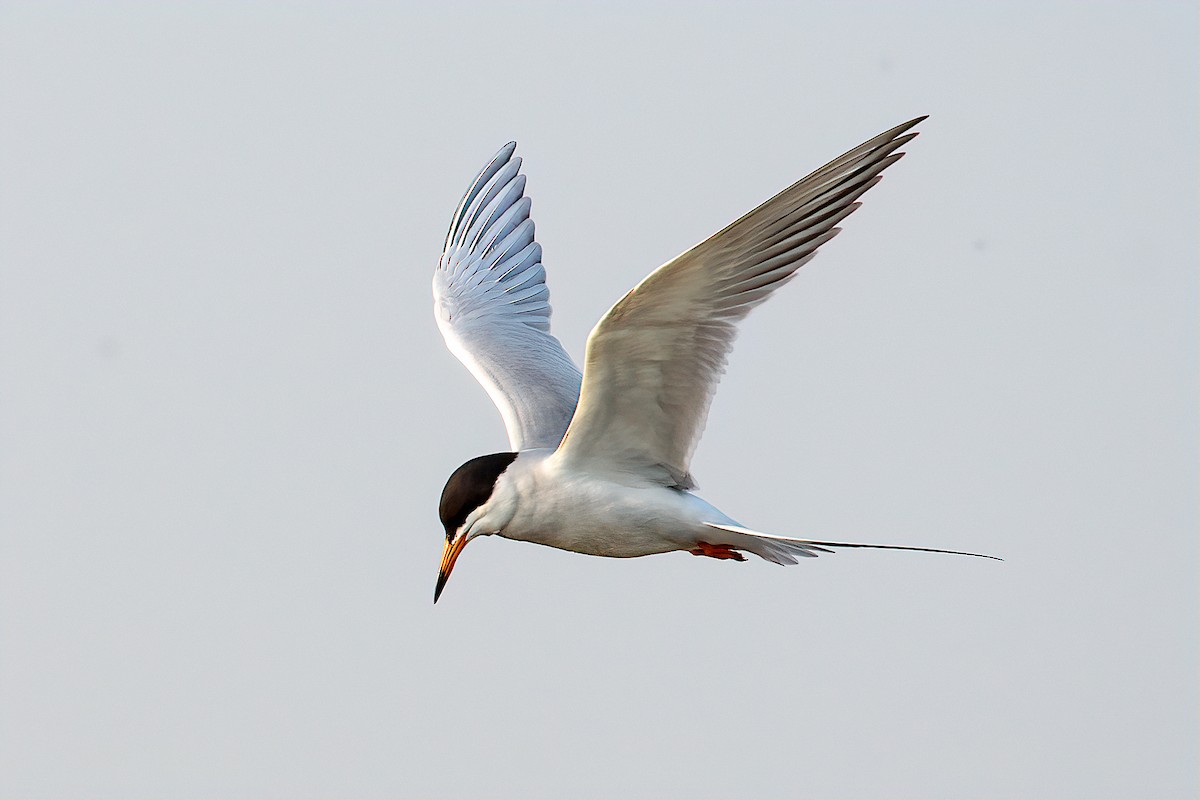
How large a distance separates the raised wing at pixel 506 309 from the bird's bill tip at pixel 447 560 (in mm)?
923

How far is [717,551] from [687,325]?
1563 millimetres

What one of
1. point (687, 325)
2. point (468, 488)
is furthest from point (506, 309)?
point (687, 325)

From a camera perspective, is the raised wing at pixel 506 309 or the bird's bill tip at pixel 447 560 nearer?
the bird's bill tip at pixel 447 560

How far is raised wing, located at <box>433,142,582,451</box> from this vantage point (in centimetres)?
955

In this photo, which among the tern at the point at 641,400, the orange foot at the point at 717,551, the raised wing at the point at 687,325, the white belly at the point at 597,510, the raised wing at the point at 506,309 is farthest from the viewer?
the raised wing at the point at 506,309

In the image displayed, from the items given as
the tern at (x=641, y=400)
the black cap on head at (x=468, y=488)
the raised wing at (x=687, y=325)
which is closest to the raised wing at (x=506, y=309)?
the tern at (x=641, y=400)

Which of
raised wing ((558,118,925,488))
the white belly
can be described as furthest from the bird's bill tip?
raised wing ((558,118,925,488))

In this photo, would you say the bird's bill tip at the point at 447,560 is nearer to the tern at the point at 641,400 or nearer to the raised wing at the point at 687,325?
the tern at the point at 641,400

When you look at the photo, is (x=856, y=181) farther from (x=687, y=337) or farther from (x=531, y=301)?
(x=531, y=301)

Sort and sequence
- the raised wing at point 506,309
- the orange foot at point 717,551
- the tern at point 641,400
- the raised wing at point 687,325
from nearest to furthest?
1. the raised wing at point 687,325
2. the tern at point 641,400
3. the orange foot at point 717,551
4. the raised wing at point 506,309

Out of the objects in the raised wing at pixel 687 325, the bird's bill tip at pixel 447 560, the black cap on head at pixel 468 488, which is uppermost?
the raised wing at pixel 687 325

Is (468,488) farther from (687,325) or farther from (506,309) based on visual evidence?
(506,309)

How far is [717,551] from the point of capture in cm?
860

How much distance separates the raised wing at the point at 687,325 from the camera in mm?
6895
